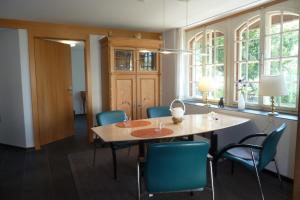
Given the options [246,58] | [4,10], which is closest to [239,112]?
[246,58]

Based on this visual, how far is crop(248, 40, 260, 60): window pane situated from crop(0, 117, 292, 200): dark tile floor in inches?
63.8

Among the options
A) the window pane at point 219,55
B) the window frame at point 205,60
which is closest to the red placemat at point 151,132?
the window frame at point 205,60

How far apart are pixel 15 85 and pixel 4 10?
1.31 meters

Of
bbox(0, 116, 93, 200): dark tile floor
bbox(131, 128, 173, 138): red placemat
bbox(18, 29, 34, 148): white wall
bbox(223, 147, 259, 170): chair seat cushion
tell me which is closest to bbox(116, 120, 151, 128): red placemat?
bbox(131, 128, 173, 138): red placemat

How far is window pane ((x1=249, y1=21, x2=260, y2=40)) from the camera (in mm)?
3313

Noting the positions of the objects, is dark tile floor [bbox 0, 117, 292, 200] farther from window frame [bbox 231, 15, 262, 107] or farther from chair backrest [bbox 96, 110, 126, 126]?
window frame [bbox 231, 15, 262, 107]

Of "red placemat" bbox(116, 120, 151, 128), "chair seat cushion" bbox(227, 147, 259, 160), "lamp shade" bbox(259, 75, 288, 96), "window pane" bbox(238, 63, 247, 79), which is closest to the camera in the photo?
"chair seat cushion" bbox(227, 147, 259, 160)

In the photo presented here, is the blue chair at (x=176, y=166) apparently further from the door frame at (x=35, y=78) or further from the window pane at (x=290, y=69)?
the door frame at (x=35, y=78)

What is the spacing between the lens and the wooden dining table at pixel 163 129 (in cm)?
239

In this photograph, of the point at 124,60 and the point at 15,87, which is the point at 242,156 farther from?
the point at 15,87

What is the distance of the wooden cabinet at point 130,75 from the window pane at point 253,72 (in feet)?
5.62

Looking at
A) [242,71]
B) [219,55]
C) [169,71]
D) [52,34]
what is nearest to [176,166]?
[242,71]

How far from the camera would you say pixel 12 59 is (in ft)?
13.1

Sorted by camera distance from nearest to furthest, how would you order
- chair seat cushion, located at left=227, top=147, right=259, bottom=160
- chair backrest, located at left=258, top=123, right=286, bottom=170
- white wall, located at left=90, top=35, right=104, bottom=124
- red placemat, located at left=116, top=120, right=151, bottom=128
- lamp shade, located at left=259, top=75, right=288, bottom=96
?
1. chair backrest, located at left=258, top=123, right=286, bottom=170
2. chair seat cushion, located at left=227, top=147, right=259, bottom=160
3. lamp shade, located at left=259, top=75, right=288, bottom=96
4. red placemat, located at left=116, top=120, right=151, bottom=128
5. white wall, located at left=90, top=35, right=104, bottom=124
